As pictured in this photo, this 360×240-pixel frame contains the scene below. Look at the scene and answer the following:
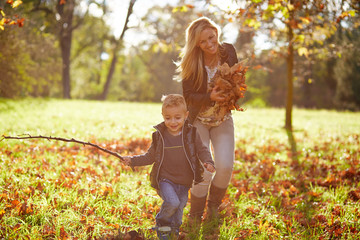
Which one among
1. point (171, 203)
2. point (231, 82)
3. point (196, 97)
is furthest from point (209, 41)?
point (171, 203)

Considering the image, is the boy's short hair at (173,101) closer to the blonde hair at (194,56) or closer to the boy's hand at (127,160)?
the boy's hand at (127,160)

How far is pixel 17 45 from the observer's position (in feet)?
31.3

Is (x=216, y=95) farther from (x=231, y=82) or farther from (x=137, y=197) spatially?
(x=137, y=197)

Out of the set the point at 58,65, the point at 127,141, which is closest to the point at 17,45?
the point at 127,141

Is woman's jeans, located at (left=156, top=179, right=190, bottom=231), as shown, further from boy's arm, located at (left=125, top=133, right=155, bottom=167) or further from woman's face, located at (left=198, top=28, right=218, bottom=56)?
woman's face, located at (left=198, top=28, right=218, bottom=56)

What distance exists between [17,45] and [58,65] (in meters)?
Answer: 13.3

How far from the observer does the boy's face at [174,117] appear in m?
3.01

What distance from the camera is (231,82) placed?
11.4 feet

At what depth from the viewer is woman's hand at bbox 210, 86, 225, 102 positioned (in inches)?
137

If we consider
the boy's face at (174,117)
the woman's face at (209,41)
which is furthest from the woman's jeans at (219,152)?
the woman's face at (209,41)

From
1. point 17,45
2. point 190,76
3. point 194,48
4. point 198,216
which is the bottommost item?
point 198,216

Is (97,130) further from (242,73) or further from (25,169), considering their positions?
(242,73)

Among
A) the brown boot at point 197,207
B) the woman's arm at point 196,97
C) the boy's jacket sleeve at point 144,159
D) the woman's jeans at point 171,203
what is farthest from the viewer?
the brown boot at point 197,207

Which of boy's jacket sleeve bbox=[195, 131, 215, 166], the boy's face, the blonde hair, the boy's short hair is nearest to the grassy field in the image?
boy's jacket sleeve bbox=[195, 131, 215, 166]
